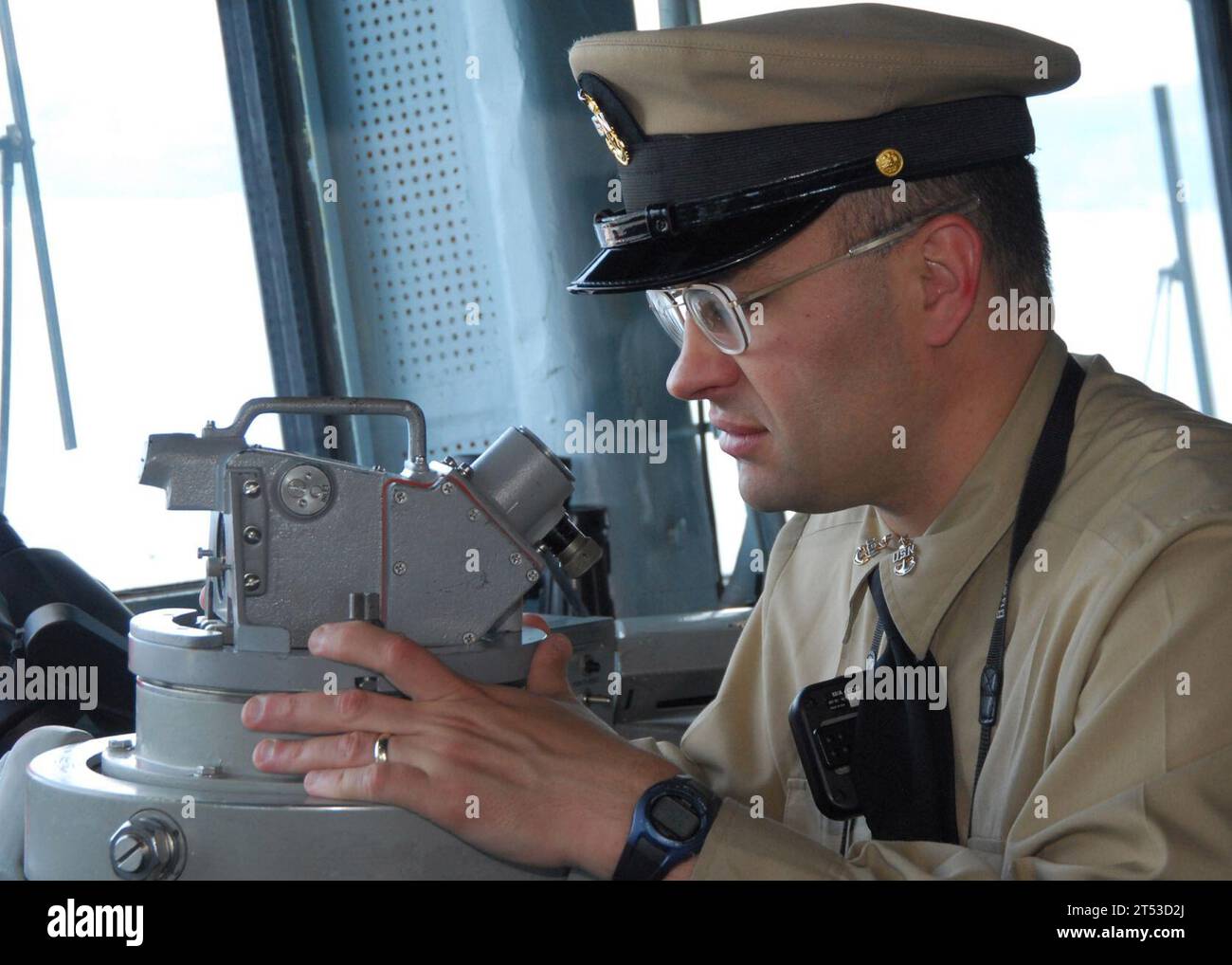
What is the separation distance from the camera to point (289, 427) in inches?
137

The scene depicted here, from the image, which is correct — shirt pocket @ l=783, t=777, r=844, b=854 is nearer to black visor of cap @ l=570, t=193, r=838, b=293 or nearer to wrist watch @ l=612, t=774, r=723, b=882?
wrist watch @ l=612, t=774, r=723, b=882

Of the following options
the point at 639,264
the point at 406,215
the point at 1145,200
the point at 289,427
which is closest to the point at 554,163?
the point at 406,215

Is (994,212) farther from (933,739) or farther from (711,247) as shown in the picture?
(933,739)

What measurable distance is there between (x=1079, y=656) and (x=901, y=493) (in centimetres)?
34

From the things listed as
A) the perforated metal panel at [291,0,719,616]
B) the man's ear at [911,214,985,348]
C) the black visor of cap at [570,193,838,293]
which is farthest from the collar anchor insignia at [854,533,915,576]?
the perforated metal panel at [291,0,719,616]

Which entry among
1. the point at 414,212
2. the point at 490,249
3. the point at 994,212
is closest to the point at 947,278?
the point at 994,212

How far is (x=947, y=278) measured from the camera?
4.66 feet

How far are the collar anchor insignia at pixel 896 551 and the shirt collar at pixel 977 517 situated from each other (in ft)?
0.07

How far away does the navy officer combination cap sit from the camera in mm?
1354

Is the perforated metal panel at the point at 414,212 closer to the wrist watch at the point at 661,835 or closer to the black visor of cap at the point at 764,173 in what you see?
the black visor of cap at the point at 764,173

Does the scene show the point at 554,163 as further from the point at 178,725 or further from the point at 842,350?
the point at 178,725

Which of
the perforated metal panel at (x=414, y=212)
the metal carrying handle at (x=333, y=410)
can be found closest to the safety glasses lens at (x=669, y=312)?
the metal carrying handle at (x=333, y=410)

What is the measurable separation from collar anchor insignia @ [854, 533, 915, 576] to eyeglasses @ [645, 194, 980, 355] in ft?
1.01

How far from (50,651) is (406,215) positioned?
5.73ft
